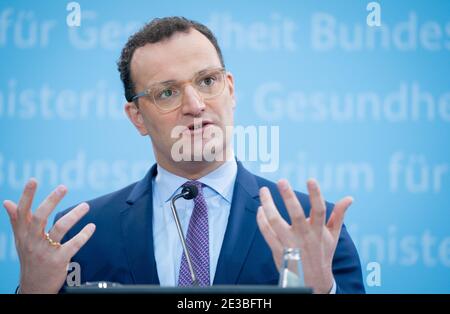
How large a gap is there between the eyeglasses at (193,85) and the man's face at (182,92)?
0.05ft

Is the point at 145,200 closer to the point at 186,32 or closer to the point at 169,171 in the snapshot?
the point at 169,171

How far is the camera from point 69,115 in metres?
3.14

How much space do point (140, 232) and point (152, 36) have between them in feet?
2.56

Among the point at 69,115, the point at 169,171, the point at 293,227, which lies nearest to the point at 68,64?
the point at 69,115

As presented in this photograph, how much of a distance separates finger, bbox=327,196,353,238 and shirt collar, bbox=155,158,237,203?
25.7 inches

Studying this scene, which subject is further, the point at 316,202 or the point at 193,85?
the point at 193,85

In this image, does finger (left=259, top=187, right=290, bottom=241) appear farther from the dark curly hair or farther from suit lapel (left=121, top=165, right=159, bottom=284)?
the dark curly hair

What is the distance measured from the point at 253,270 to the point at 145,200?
524mm

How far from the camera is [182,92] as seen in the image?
8.52ft

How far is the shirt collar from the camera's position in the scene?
2.59m

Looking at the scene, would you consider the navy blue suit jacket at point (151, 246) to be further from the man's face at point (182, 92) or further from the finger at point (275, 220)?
the finger at point (275, 220)

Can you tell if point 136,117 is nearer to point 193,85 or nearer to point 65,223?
point 193,85

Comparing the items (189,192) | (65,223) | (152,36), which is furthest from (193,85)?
(65,223)

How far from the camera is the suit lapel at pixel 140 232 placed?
7.92 feet
